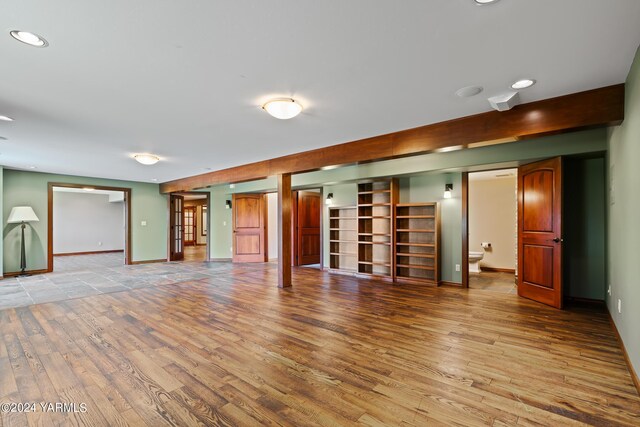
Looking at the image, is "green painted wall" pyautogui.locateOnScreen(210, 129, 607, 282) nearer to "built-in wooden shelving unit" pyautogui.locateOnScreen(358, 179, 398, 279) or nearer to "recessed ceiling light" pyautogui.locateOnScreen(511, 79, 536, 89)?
"built-in wooden shelving unit" pyautogui.locateOnScreen(358, 179, 398, 279)

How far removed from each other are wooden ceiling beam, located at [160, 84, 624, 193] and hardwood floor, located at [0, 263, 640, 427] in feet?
6.98

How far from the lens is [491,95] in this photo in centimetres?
295

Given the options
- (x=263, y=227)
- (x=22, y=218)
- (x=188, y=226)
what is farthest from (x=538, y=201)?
(x=188, y=226)

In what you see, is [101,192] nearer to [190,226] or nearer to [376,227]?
[190,226]

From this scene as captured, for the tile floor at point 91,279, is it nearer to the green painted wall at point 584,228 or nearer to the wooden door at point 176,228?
the wooden door at point 176,228

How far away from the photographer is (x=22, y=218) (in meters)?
6.76

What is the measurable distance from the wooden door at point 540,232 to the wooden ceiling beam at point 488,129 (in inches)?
56.4

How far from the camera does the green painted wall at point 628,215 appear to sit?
226 cm

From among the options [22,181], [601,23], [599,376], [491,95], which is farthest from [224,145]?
[22,181]

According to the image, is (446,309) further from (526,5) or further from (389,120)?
(526,5)

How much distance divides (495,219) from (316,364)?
22.4 feet

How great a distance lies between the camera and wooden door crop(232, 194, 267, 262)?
925 centimetres

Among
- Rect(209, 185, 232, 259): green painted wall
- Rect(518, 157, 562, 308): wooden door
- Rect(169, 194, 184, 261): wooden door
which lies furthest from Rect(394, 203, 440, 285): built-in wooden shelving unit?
Rect(169, 194, 184, 261): wooden door

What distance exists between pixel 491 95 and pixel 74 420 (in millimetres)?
4123
